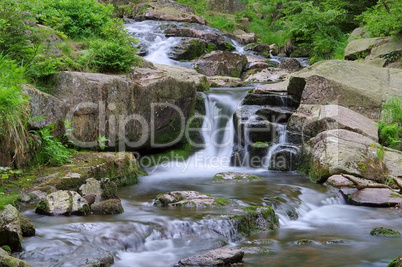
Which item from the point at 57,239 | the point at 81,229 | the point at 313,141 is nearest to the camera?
the point at 57,239

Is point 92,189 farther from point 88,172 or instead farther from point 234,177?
point 234,177

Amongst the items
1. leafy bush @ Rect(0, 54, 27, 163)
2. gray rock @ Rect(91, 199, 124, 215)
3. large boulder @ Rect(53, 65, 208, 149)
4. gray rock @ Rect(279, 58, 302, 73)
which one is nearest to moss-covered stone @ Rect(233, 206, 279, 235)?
gray rock @ Rect(91, 199, 124, 215)

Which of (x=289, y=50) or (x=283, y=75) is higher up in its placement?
(x=289, y=50)

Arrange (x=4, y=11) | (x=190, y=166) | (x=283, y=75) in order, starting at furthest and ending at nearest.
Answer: (x=283, y=75)
(x=190, y=166)
(x=4, y=11)

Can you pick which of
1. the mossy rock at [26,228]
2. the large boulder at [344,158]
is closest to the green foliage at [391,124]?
the large boulder at [344,158]

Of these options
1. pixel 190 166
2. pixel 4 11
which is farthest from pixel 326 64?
pixel 4 11

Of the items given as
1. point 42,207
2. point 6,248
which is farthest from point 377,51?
point 6,248

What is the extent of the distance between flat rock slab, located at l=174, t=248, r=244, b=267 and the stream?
0.19 m

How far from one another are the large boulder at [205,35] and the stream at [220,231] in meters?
12.5

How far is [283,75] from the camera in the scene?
1708 centimetres

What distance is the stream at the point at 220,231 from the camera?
16.5 ft

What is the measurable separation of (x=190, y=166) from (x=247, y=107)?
2573mm

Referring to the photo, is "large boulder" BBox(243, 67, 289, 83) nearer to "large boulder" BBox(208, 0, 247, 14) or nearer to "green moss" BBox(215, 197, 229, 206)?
"green moss" BBox(215, 197, 229, 206)

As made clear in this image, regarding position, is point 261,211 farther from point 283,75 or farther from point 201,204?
point 283,75
